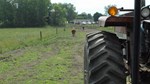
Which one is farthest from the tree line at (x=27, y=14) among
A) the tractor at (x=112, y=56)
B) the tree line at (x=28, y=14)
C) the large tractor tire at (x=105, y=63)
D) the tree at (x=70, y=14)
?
the large tractor tire at (x=105, y=63)

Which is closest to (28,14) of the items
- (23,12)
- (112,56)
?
(23,12)

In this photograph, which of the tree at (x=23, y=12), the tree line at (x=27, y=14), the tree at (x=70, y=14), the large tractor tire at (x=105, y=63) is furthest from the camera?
the tree at (x=70, y=14)

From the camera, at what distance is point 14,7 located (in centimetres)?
12600

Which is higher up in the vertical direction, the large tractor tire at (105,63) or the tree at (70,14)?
the large tractor tire at (105,63)

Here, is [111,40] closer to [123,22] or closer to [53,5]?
[123,22]

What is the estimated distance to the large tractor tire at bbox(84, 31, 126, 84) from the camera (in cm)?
394

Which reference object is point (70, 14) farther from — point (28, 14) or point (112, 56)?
point (112, 56)

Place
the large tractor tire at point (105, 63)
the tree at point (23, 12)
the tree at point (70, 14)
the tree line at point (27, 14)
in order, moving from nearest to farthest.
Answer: the large tractor tire at point (105, 63) → the tree at point (23, 12) → the tree line at point (27, 14) → the tree at point (70, 14)

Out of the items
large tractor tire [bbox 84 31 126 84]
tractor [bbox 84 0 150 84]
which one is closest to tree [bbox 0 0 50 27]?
tractor [bbox 84 0 150 84]

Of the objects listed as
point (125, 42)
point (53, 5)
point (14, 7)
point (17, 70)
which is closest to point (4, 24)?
point (14, 7)

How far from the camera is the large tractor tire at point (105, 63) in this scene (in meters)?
3.94

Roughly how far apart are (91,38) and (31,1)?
12610 centimetres

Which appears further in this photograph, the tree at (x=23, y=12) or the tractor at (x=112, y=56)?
the tree at (x=23, y=12)

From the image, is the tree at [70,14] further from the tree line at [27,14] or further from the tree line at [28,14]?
the tree line at [27,14]
